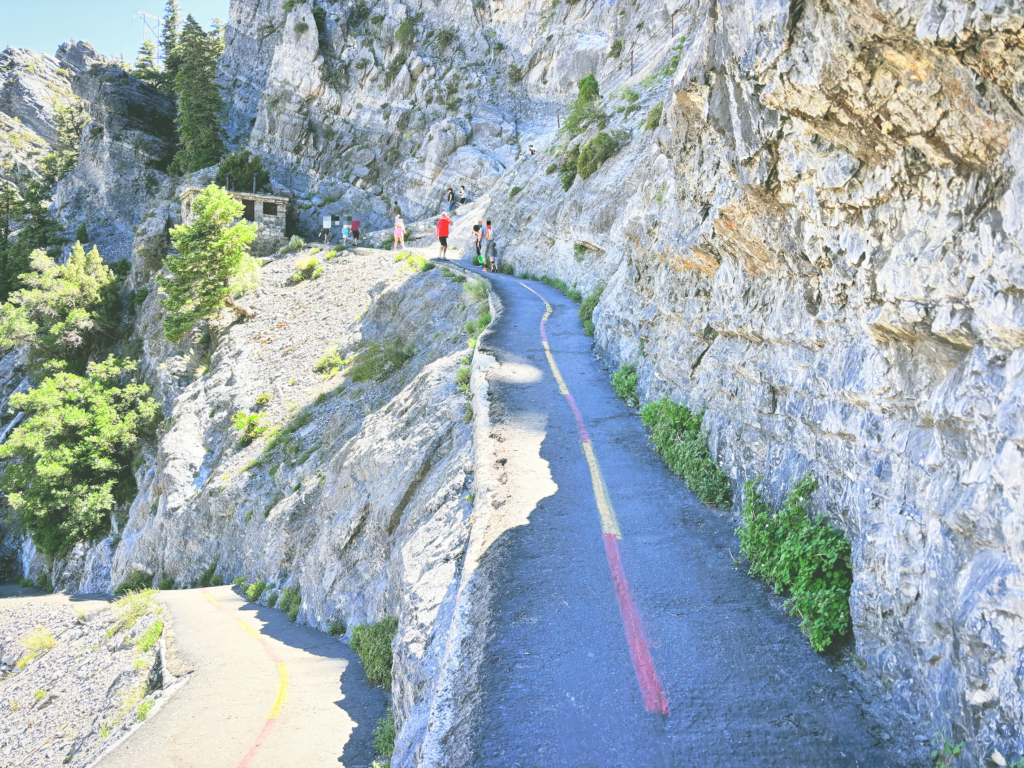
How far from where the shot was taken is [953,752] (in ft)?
15.2

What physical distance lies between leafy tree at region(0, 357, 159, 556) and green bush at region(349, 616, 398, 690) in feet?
77.9

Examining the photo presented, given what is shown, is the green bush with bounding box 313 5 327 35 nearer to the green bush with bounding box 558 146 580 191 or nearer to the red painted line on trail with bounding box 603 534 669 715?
the green bush with bounding box 558 146 580 191

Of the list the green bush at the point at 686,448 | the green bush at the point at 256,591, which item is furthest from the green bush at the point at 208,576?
the green bush at the point at 686,448

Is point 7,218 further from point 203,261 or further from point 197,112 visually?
point 203,261

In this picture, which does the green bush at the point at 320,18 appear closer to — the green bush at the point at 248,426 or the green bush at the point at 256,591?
the green bush at the point at 248,426

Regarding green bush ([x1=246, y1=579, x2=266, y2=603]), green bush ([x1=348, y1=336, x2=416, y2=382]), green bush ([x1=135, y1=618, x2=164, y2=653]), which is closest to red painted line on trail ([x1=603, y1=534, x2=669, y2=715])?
green bush ([x1=135, y1=618, x2=164, y2=653])

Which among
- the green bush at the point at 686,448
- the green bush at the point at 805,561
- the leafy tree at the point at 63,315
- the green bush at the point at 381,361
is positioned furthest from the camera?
the leafy tree at the point at 63,315

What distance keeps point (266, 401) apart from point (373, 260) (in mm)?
11694

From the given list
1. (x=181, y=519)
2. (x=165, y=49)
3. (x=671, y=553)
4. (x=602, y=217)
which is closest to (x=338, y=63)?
(x=165, y=49)

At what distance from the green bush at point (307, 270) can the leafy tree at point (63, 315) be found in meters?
15.8

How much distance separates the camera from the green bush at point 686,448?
9758 mm

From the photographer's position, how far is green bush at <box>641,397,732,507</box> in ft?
32.0

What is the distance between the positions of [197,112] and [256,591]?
164 ft

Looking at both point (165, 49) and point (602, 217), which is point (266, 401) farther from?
point (165, 49)
